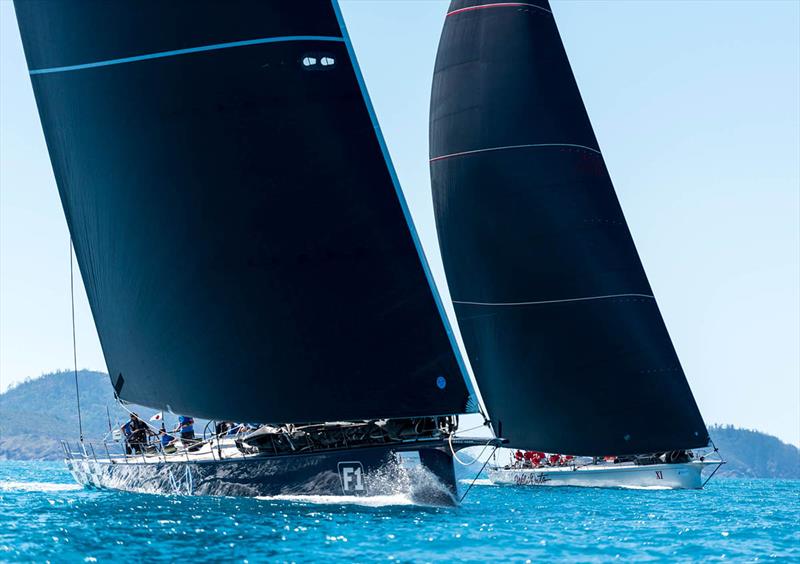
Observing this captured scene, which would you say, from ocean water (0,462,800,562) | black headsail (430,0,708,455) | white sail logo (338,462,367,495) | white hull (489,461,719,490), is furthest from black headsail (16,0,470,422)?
white hull (489,461,719,490)

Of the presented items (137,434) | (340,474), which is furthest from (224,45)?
(137,434)

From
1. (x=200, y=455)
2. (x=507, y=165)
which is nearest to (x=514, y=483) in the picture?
(x=507, y=165)

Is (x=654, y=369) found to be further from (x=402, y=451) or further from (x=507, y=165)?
(x=402, y=451)

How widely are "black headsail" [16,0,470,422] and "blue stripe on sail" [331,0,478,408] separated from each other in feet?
0.11

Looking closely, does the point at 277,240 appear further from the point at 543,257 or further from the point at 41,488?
the point at 41,488

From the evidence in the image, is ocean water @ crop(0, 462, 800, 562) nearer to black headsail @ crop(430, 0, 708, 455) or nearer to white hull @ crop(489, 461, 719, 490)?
black headsail @ crop(430, 0, 708, 455)

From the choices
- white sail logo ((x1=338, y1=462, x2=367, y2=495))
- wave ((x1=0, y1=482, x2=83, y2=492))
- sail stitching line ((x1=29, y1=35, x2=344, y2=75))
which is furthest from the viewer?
wave ((x1=0, y1=482, x2=83, y2=492))

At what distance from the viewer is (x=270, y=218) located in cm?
1638

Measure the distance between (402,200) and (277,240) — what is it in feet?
6.52

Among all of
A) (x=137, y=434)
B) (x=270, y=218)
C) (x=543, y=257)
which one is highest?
(x=543, y=257)

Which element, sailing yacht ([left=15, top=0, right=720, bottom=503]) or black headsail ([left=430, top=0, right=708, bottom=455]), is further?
black headsail ([left=430, top=0, right=708, bottom=455])

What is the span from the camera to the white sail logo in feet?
54.0

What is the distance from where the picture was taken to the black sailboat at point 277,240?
1620 centimetres

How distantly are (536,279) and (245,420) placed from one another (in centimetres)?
1244
